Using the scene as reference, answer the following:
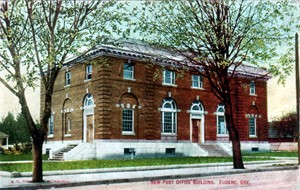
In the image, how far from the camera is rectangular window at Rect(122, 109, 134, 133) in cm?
2570

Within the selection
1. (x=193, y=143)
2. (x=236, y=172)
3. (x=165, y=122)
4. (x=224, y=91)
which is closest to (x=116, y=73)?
(x=165, y=122)

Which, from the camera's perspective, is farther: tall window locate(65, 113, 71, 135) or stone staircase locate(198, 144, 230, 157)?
stone staircase locate(198, 144, 230, 157)

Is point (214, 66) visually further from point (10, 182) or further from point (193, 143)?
point (193, 143)

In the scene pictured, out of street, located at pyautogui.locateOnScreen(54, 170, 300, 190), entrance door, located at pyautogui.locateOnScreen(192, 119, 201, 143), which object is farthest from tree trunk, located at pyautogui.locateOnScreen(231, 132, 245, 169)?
entrance door, located at pyautogui.locateOnScreen(192, 119, 201, 143)

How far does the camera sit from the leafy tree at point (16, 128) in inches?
485

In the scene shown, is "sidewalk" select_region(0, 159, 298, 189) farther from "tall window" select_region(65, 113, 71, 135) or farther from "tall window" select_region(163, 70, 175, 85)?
"tall window" select_region(163, 70, 175, 85)

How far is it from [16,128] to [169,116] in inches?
580

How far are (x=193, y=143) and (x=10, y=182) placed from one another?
592 inches

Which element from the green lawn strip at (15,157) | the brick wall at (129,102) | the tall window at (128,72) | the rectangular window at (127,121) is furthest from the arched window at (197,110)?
the green lawn strip at (15,157)

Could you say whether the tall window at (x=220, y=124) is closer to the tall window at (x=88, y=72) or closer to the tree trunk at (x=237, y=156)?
the tall window at (x=88, y=72)

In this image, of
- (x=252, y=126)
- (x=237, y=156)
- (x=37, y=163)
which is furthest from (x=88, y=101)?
(x=37, y=163)

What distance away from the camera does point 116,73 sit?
25.5 meters

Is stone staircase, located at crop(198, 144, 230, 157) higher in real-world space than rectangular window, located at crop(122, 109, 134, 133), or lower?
lower

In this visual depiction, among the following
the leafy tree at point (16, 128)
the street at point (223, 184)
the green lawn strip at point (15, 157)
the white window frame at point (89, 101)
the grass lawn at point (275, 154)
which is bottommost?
the street at point (223, 184)
